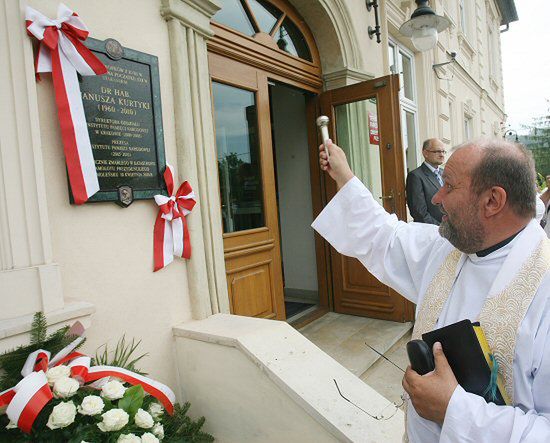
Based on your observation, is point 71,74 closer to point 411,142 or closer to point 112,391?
point 112,391

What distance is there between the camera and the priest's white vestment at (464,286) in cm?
100

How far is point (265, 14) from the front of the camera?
3.59m

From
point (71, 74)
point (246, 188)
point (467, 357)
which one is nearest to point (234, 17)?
point (246, 188)

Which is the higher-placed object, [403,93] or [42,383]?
[403,93]

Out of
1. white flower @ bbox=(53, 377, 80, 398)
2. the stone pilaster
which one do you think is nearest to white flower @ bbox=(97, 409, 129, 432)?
white flower @ bbox=(53, 377, 80, 398)

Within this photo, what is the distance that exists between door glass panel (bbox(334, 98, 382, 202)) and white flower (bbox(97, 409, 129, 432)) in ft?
11.0

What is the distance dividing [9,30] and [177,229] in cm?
117

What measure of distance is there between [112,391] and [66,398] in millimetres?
150

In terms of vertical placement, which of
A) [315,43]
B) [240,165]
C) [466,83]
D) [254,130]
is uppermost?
[466,83]

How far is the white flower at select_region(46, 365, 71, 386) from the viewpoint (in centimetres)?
149

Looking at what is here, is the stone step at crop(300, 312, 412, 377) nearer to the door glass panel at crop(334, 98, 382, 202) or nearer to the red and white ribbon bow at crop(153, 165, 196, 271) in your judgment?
the door glass panel at crop(334, 98, 382, 202)

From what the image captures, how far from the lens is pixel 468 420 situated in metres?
1.00

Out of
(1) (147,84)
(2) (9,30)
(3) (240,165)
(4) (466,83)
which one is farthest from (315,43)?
A: (4) (466,83)

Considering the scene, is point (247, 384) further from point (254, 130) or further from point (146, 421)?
point (254, 130)
